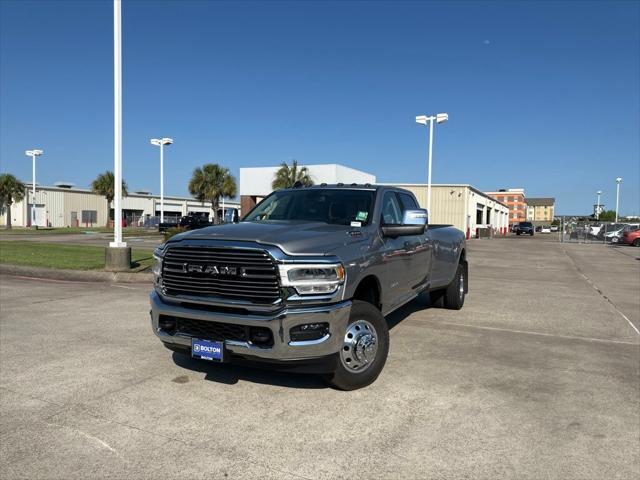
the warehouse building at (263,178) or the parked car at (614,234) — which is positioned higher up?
the warehouse building at (263,178)

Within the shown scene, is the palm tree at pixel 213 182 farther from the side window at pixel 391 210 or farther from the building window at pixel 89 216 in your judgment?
the side window at pixel 391 210

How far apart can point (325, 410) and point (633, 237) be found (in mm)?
39125

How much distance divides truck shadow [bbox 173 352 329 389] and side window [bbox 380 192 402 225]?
1.86 m

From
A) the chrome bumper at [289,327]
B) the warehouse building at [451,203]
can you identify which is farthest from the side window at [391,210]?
the warehouse building at [451,203]

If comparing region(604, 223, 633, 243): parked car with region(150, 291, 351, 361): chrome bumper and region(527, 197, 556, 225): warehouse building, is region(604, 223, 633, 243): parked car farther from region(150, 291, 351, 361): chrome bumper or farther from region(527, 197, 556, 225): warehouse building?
region(527, 197, 556, 225): warehouse building

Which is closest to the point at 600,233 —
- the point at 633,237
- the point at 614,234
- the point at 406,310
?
the point at 614,234

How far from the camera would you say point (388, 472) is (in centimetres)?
301

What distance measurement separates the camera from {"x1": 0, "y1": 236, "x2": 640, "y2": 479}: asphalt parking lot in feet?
10.2

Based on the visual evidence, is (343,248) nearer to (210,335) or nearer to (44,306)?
(210,335)

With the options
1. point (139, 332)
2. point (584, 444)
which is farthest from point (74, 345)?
point (584, 444)

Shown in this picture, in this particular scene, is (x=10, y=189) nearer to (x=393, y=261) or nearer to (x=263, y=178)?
(x=263, y=178)

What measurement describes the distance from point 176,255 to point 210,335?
77 centimetres

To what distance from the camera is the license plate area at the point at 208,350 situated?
3.90 metres

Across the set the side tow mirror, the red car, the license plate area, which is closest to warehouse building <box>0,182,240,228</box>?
the red car
